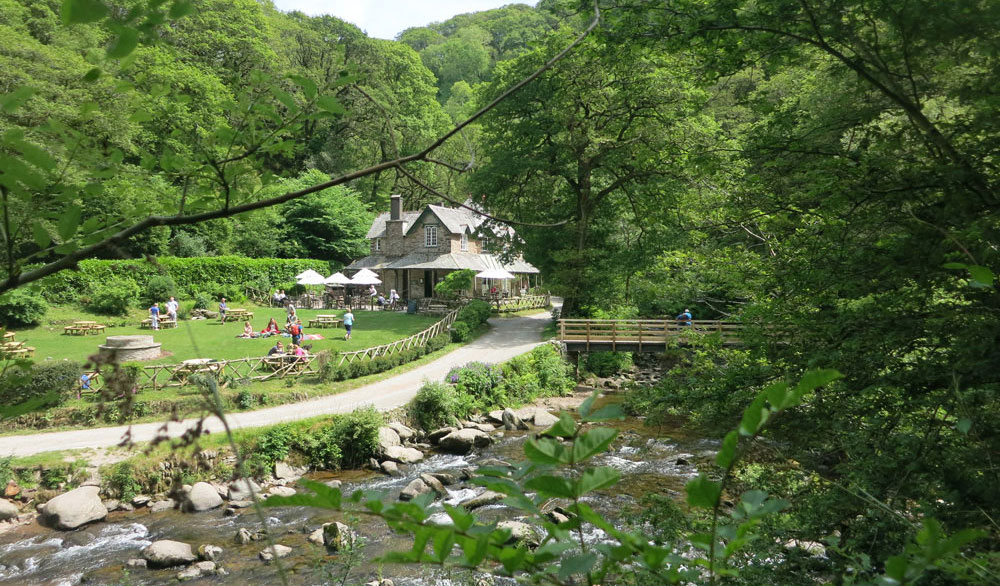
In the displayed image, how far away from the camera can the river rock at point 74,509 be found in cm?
1003

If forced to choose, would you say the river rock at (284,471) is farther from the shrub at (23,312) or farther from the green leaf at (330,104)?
the shrub at (23,312)

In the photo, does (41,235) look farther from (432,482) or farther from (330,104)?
(432,482)

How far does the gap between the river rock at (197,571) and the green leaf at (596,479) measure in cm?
969

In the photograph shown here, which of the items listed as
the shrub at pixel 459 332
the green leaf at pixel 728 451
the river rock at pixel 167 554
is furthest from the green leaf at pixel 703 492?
the shrub at pixel 459 332

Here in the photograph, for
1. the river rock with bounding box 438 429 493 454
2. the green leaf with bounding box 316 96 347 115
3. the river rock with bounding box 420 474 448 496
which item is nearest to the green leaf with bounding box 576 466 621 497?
the green leaf with bounding box 316 96 347 115

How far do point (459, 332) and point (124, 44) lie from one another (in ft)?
80.0

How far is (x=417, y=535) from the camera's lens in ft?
3.57

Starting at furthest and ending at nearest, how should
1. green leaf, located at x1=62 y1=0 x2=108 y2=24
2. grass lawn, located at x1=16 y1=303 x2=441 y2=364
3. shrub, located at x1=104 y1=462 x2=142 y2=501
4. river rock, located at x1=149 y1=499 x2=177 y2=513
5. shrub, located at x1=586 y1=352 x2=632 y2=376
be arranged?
shrub, located at x1=586 y1=352 x2=632 y2=376, grass lawn, located at x1=16 y1=303 x2=441 y2=364, shrub, located at x1=104 y1=462 x2=142 y2=501, river rock, located at x1=149 y1=499 x2=177 y2=513, green leaf, located at x1=62 y1=0 x2=108 y2=24

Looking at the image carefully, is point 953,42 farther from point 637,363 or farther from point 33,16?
point 33,16

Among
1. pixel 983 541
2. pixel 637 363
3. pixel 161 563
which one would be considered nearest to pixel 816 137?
pixel 983 541

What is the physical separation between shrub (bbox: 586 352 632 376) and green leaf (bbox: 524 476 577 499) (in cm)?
2364

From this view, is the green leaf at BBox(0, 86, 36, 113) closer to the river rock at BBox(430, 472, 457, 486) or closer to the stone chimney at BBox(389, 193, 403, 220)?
the river rock at BBox(430, 472, 457, 486)

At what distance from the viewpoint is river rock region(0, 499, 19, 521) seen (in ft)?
32.8

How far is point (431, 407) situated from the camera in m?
16.4
